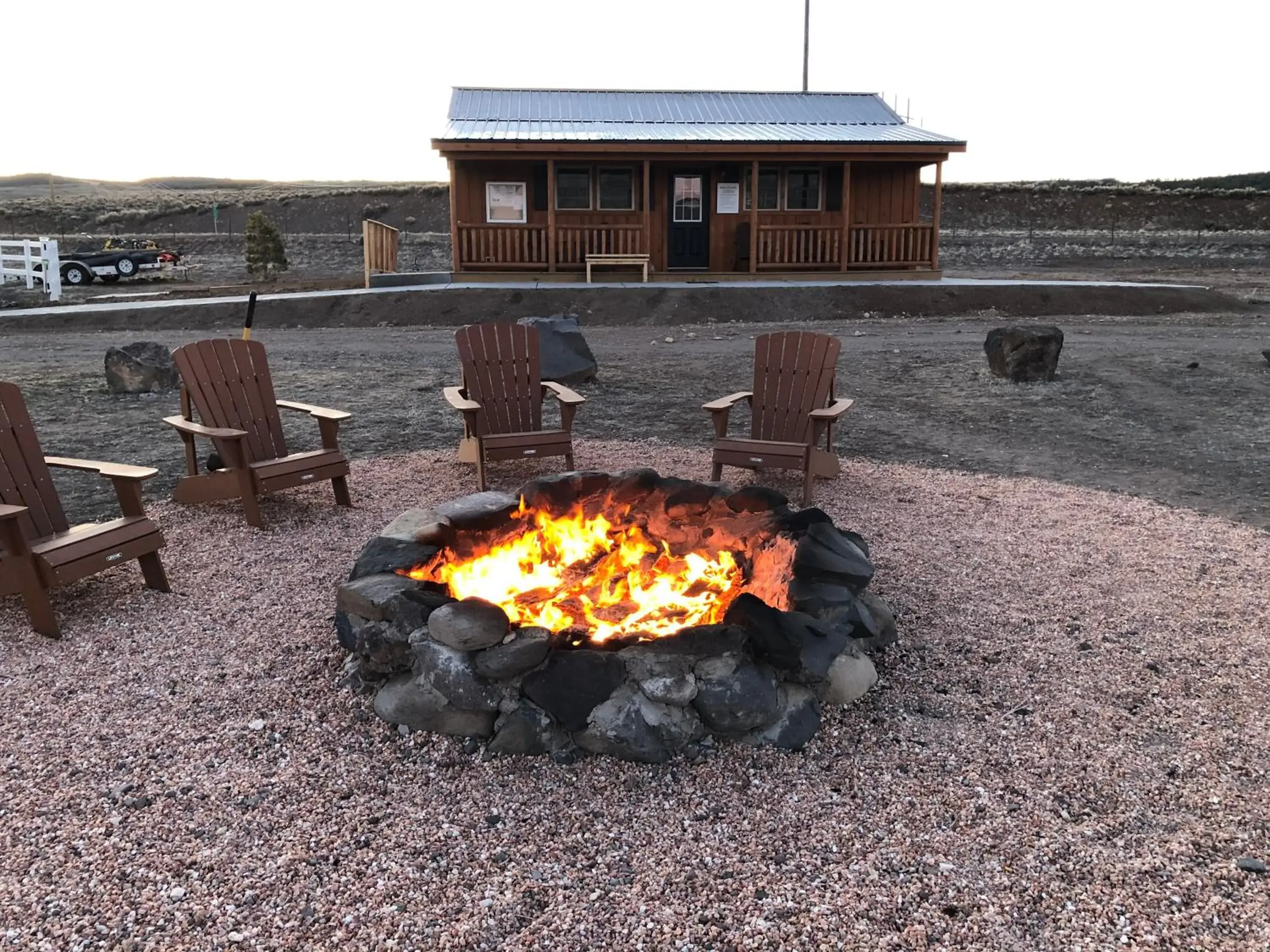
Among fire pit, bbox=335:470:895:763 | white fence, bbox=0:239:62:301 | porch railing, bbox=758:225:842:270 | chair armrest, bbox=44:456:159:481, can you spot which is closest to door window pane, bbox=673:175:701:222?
porch railing, bbox=758:225:842:270

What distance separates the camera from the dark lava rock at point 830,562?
11.8 ft

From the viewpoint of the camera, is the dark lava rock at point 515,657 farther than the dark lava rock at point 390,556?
No

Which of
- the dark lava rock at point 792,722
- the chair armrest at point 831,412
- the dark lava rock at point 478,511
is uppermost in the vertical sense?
the chair armrest at point 831,412

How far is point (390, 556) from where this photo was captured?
3701 millimetres

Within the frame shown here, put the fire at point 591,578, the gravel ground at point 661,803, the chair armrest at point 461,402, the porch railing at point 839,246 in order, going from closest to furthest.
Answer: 1. the gravel ground at point 661,803
2. the fire at point 591,578
3. the chair armrest at point 461,402
4. the porch railing at point 839,246

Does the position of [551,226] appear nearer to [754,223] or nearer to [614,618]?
[754,223]

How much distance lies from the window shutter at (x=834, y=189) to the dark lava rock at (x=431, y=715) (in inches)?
656

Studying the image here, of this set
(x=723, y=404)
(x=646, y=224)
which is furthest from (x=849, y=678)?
(x=646, y=224)

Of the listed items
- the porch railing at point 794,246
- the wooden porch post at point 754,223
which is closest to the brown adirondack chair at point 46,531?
the wooden porch post at point 754,223

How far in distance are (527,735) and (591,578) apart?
921mm

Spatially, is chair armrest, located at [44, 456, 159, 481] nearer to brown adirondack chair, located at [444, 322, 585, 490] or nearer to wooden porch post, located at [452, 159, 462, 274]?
brown adirondack chair, located at [444, 322, 585, 490]

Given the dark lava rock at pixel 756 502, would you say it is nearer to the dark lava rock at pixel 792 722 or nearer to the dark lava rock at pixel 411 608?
the dark lava rock at pixel 792 722

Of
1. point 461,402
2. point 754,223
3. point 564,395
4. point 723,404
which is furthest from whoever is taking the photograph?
point 754,223

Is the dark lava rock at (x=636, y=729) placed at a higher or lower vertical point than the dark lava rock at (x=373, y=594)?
lower
